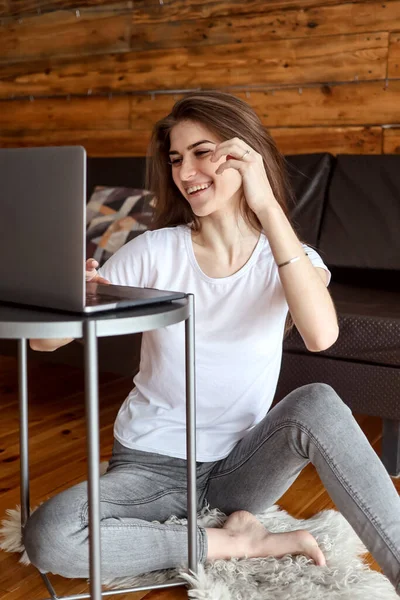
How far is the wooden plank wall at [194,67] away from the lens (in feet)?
8.96

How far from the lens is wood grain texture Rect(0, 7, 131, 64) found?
10.8 feet

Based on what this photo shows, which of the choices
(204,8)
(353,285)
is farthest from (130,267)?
(204,8)

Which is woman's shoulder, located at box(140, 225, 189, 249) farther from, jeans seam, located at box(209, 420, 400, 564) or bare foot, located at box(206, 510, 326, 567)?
bare foot, located at box(206, 510, 326, 567)

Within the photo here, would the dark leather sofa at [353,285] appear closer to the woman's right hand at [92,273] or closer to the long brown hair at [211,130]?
the long brown hair at [211,130]

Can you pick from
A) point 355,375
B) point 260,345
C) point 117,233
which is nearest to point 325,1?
point 117,233

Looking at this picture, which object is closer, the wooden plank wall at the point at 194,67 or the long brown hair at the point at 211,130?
the long brown hair at the point at 211,130

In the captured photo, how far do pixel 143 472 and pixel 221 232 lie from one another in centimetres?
48

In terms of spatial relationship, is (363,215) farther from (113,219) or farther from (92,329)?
(92,329)

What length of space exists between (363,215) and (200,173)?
3.88 feet

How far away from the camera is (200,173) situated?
4.51 ft

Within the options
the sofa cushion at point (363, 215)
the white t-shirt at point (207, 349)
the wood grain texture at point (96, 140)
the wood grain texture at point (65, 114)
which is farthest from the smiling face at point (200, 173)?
the wood grain texture at point (65, 114)

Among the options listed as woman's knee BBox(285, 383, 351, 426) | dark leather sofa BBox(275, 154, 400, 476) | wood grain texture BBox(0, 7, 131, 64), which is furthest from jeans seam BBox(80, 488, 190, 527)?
wood grain texture BBox(0, 7, 131, 64)

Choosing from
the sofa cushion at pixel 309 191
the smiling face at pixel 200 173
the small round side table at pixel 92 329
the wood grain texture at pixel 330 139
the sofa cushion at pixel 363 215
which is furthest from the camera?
the wood grain texture at pixel 330 139

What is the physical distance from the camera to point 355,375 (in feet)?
6.19
